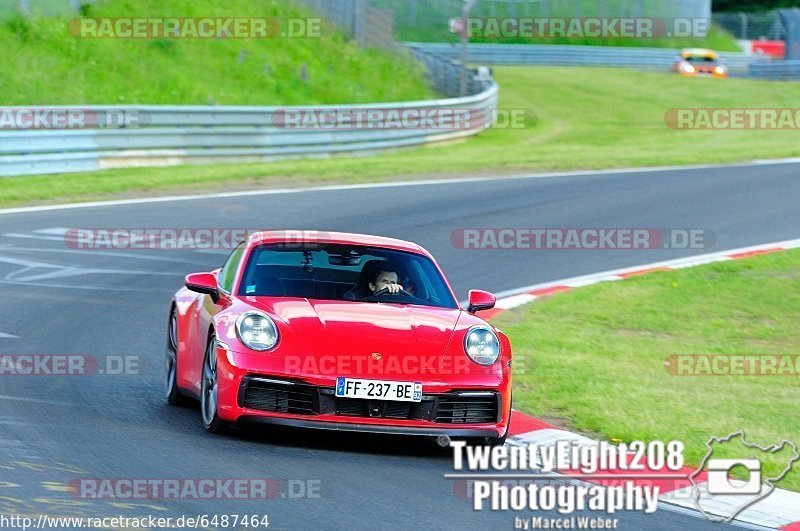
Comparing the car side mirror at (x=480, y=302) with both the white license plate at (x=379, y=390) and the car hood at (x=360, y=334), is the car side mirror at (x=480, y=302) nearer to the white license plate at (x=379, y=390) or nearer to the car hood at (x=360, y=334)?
the car hood at (x=360, y=334)

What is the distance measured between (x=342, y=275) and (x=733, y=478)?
9.32ft

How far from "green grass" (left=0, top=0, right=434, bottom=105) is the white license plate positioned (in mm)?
18593

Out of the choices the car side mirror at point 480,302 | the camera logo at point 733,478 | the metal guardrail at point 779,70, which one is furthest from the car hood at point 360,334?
the metal guardrail at point 779,70

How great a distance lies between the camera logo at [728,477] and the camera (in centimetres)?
702

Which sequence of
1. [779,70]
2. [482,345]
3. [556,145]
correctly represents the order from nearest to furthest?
[482,345] < [556,145] < [779,70]

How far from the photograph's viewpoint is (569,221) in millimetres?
18672

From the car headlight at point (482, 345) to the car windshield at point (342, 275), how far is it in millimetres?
699

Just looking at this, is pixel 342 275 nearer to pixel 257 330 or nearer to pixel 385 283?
pixel 385 283

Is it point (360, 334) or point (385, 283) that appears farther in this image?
point (385, 283)

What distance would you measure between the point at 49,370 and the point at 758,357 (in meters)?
5.59

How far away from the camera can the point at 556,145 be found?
1227 inches

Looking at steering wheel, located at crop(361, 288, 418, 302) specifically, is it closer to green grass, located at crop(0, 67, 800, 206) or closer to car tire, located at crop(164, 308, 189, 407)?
car tire, located at crop(164, 308, 189, 407)

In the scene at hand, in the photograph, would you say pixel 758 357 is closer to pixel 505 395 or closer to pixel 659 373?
pixel 659 373

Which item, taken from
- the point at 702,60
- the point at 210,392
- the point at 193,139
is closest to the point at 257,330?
the point at 210,392
